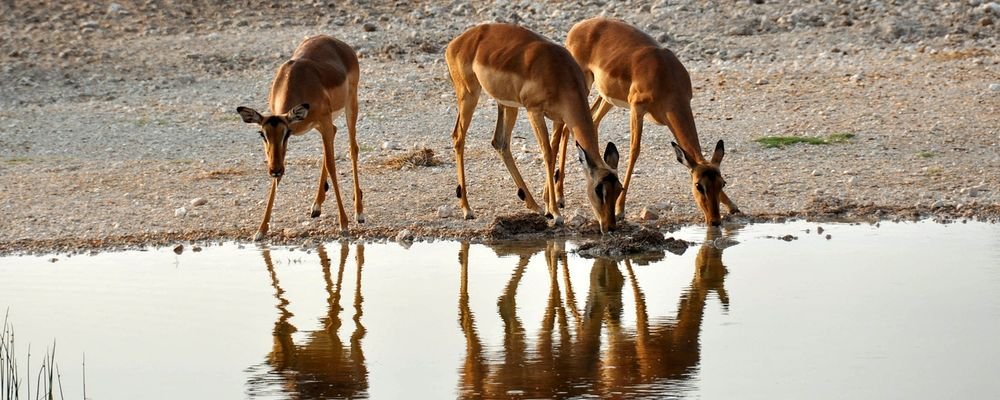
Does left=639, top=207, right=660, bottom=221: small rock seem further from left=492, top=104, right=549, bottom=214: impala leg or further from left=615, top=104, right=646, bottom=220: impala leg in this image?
left=492, top=104, right=549, bottom=214: impala leg

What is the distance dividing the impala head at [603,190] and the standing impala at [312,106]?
1942 millimetres

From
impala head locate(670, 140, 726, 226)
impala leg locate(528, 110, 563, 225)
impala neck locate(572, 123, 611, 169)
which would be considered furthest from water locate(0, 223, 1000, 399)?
impala leg locate(528, 110, 563, 225)

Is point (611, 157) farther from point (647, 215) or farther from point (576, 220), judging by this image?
point (647, 215)

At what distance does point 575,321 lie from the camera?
805 cm

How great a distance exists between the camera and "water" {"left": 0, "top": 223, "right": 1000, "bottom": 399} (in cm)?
677

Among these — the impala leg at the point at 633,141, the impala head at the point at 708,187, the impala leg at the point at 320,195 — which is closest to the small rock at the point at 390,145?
the impala leg at the point at 320,195

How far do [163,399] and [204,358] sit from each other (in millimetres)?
731

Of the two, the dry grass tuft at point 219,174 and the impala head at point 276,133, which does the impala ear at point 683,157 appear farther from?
the dry grass tuft at point 219,174

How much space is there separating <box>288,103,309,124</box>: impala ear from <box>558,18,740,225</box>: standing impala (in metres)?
2.45

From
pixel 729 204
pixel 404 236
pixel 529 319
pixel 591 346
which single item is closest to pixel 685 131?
pixel 729 204

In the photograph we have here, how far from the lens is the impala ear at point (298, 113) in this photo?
10469mm

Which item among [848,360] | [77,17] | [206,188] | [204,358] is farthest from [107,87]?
[848,360]

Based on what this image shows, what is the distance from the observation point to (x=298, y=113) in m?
10.5

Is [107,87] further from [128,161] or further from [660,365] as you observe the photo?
[660,365]
